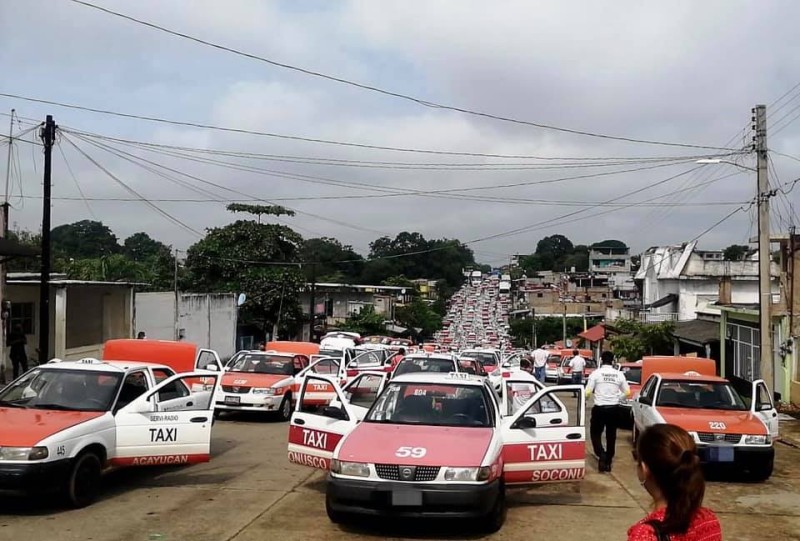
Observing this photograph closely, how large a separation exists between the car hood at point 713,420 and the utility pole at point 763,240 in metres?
8.92

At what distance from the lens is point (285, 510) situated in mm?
8805

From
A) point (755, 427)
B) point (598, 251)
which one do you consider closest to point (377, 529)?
point (755, 427)

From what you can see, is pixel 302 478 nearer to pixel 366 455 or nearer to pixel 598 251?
pixel 366 455

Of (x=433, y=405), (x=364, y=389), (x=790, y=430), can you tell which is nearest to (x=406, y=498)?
(x=433, y=405)

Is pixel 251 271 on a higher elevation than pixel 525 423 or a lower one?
higher

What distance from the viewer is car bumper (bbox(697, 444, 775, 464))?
11.1 meters

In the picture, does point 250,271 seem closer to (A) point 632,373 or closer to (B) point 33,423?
(A) point 632,373

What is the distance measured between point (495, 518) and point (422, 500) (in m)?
0.93

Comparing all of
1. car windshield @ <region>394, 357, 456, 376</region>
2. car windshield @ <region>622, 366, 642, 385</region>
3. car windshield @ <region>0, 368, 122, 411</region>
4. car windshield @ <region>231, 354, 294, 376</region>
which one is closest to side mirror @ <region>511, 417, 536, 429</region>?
car windshield @ <region>0, 368, 122, 411</region>

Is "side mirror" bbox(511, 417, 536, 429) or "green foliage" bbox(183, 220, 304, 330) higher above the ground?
"green foliage" bbox(183, 220, 304, 330)

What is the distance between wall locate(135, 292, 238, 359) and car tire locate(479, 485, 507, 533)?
91.4ft

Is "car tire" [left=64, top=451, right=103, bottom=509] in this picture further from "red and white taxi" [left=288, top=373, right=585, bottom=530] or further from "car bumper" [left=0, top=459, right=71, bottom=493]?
"red and white taxi" [left=288, top=373, right=585, bottom=530]

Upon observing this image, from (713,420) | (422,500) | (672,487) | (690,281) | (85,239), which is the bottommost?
(422,500)

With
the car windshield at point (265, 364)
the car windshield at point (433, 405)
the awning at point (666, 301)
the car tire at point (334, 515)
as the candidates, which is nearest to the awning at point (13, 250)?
the car windshield at point (265, 364)
